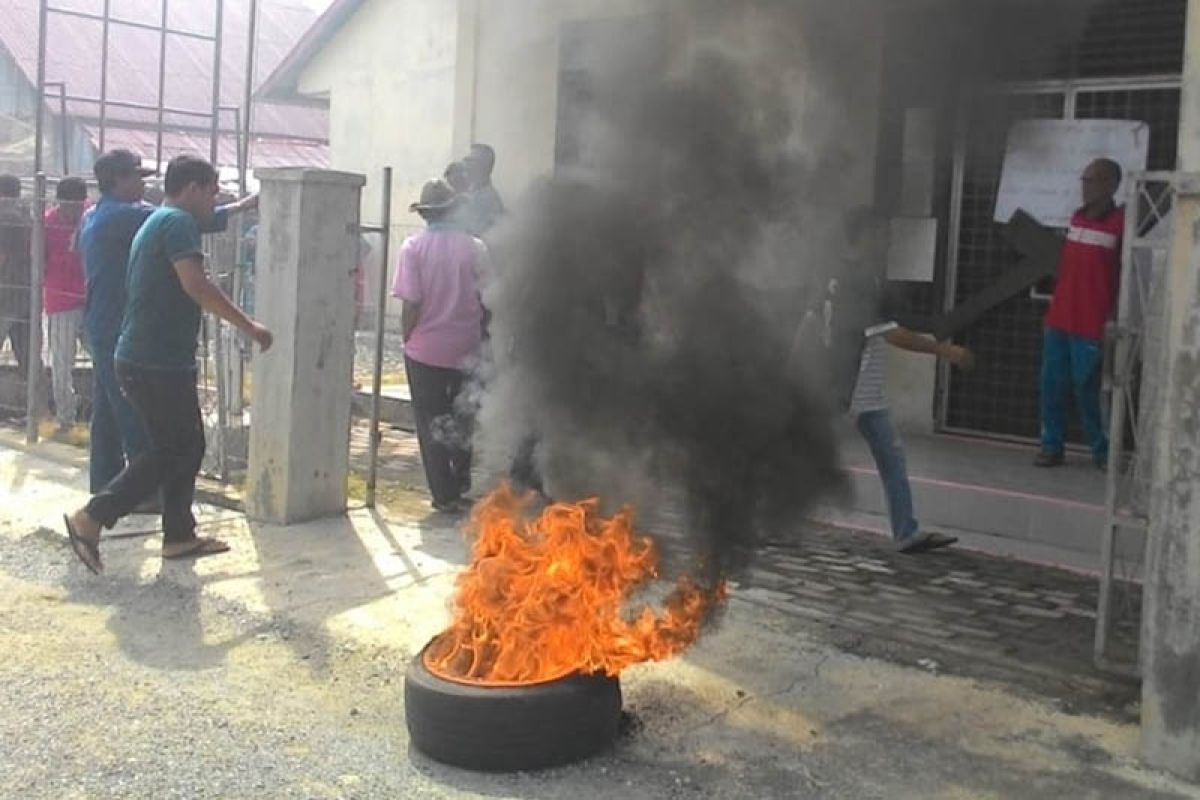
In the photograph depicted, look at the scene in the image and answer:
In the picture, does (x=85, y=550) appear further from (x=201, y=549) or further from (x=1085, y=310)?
(x=1085, y=310)

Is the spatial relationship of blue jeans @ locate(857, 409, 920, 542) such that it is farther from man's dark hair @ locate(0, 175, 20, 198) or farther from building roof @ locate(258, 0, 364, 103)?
building roof @ locate(258, 0, 364, 103)

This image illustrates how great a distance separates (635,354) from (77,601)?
106 inches

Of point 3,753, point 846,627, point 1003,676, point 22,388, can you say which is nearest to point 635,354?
point 846,627

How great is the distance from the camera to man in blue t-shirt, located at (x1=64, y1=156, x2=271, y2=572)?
5902mm

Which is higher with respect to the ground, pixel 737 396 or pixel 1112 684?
pixel 737 396

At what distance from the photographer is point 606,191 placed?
201 inches

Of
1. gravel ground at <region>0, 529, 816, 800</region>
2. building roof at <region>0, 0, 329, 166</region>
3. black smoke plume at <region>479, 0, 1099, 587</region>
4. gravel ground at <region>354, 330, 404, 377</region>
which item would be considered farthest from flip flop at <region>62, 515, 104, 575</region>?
building roof at <region>0, 0, 329, 166</region>

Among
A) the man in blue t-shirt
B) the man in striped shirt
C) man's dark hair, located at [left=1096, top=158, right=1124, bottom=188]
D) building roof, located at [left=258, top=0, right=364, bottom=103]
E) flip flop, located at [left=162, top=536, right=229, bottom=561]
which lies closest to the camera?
the man in blue t-shirt

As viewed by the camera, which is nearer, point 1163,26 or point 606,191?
point 606,191

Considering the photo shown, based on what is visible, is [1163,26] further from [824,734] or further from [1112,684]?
[824,734]

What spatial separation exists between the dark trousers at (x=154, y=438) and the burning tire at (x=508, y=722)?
264 centimetres

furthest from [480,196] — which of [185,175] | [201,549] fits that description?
[201,549]

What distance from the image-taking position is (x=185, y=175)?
595 cm

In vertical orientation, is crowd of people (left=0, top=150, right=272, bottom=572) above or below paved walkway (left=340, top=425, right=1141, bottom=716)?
above
